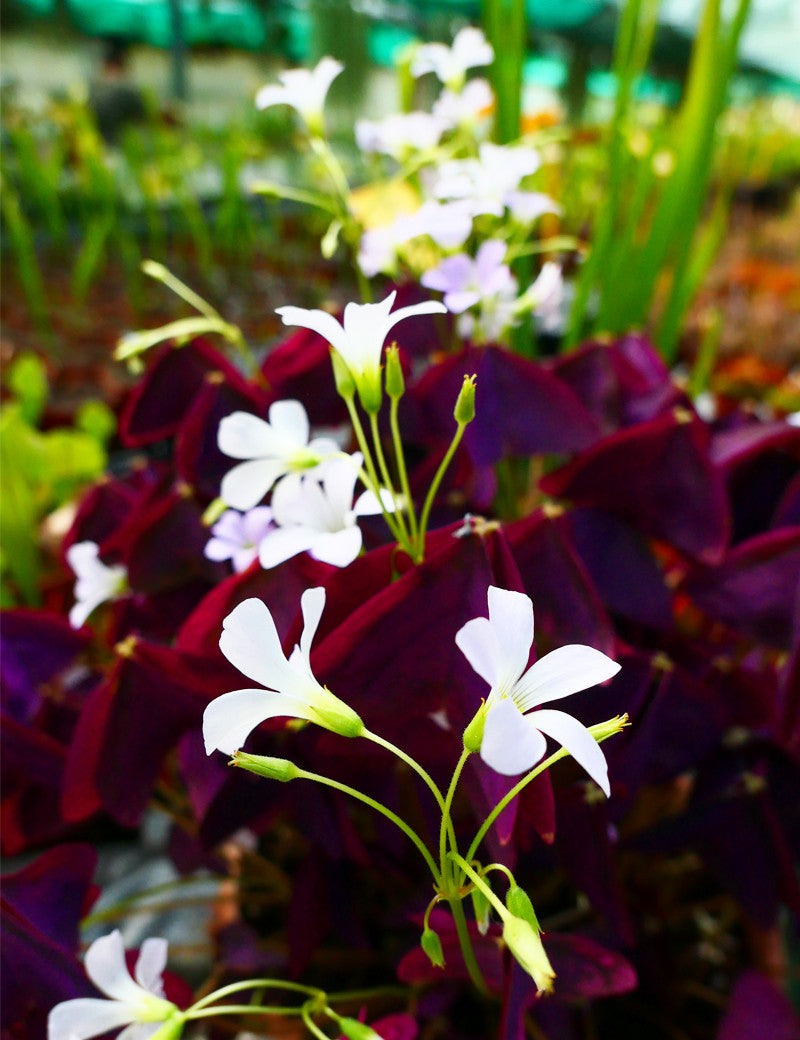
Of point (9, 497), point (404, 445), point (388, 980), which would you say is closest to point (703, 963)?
point (388, 980)

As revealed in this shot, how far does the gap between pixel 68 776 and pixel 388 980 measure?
22cm

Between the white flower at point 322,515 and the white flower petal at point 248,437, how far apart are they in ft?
0.04

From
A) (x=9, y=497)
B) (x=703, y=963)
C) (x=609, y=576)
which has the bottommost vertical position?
(x=703, y=963)

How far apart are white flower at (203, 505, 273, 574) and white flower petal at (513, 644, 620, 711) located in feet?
0.43

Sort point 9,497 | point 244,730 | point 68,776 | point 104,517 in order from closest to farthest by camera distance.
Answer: point 244,730, point 68,776, point 104,517, point 9,497

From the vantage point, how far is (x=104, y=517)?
1.39 ft

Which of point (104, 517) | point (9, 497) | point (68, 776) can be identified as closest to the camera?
point (68, 776)

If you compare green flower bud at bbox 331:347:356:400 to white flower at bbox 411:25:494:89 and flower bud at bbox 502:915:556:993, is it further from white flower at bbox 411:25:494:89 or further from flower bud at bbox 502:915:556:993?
white flower at bbox 411:25:494:89

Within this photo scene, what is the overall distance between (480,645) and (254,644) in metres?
0.05

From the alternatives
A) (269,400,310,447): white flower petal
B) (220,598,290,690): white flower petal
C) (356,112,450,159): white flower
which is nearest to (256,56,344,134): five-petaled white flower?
(356,112,450,159): white flower

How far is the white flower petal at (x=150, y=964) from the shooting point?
25 cm

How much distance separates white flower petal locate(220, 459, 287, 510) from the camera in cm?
27

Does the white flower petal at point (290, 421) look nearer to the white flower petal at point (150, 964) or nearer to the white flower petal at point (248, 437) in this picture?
the white flower petal at point (248, 437)

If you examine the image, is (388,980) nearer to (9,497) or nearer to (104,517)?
(104,517)
